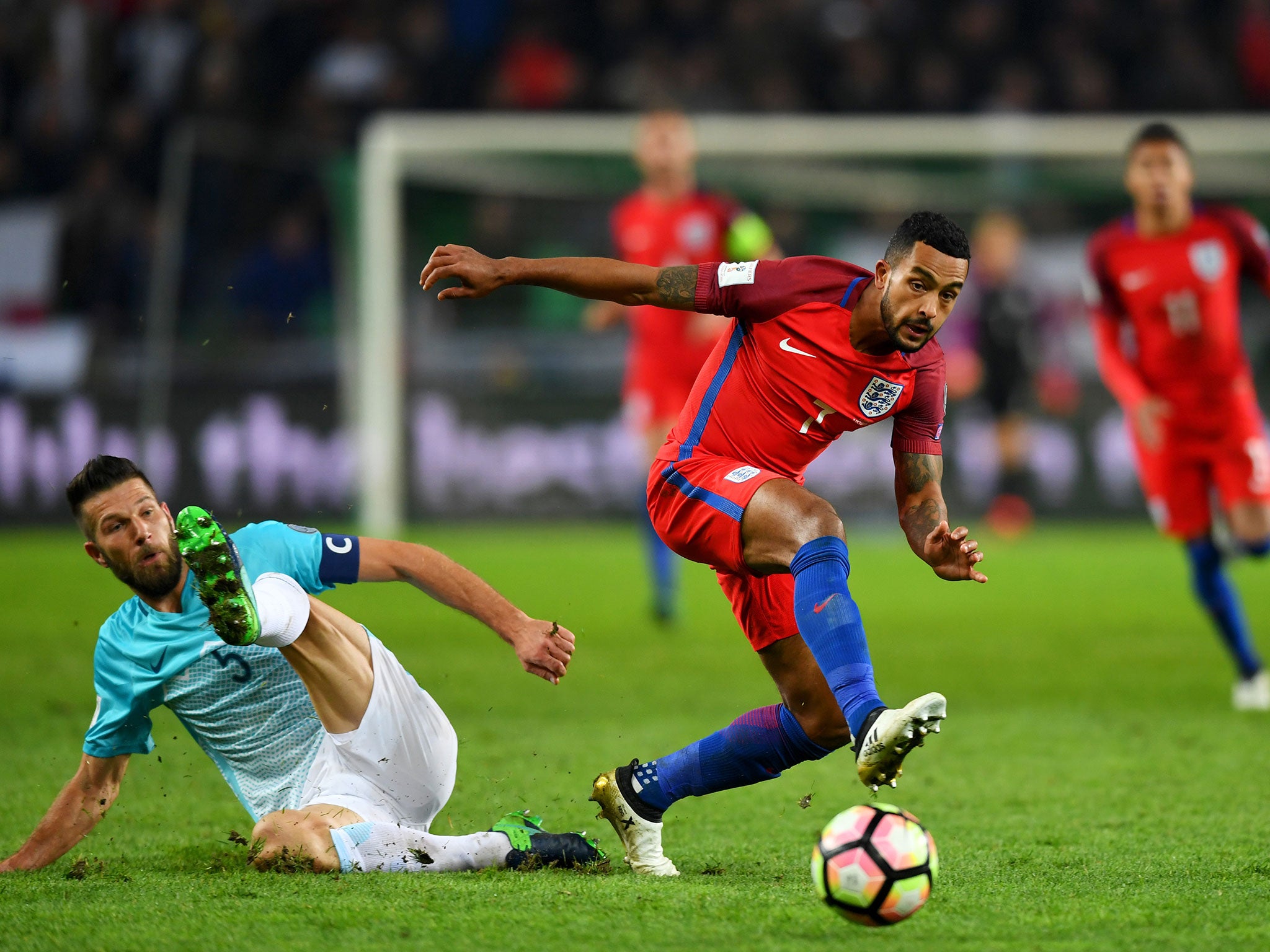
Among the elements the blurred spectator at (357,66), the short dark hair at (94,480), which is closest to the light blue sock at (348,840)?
the short dark hair at (94,480)

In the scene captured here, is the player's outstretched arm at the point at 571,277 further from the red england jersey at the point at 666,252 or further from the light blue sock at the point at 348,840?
the red england jersey at the point at 666,252

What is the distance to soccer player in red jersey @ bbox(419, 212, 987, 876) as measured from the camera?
3.71m

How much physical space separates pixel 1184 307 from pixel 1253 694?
1.72 m

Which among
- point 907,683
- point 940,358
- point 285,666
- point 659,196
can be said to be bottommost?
point 907,683

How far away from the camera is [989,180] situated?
15219 millimetres

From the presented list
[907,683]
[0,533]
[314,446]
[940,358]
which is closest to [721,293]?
[940,358]

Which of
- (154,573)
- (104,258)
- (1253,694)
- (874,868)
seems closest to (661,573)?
(1253,694)

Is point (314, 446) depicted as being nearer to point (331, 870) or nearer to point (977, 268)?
point (977, 268)

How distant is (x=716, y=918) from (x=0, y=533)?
11.5m

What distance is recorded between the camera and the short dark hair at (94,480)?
152 inches

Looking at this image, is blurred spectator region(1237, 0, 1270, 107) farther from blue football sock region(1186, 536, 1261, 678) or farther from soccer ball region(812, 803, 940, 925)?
soccer ball region(812, 803, 940, 925)

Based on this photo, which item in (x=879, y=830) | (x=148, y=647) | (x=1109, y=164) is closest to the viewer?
(x=879, y=830)

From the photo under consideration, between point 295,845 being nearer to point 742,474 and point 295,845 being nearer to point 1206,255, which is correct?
point 742,474

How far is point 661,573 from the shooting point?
9078mm
